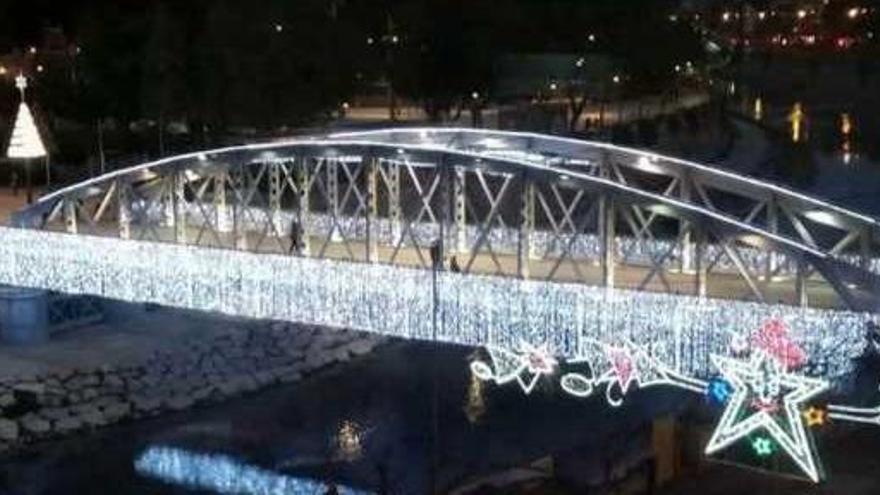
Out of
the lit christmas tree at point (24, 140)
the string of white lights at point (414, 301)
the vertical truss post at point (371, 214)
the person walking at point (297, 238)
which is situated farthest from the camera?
the lit christmas tree at point (24, 140)

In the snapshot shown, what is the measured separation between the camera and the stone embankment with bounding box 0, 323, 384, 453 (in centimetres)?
3625

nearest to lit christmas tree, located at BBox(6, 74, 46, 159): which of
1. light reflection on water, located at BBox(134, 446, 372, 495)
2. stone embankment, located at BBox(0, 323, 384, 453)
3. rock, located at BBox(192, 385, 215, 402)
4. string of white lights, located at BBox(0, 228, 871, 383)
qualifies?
stone embankment, located at BBox(0, 323, 384, 453)

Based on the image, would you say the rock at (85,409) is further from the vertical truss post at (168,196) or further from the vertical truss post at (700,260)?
the vertical truss post at (700,260)

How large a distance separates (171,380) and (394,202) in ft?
27.1

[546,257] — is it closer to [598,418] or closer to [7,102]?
[598,418]

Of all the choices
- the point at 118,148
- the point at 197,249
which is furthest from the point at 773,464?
the point at 118,148

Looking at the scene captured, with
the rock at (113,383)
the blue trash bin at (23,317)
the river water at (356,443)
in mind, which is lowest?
the river water at (356,443)

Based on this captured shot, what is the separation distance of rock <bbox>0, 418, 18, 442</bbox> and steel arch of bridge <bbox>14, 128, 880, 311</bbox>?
16.3 feet

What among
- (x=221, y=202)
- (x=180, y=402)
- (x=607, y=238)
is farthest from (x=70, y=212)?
(x=607, y=238)

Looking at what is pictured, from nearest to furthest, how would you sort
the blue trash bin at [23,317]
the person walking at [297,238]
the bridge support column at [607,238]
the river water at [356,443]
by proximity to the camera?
the bridge support column at [607,238]
the river water at [356,443]
the person walking at [297,238]
the blue trash bin at [23,317]

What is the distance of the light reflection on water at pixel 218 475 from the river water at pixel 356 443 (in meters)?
0.04

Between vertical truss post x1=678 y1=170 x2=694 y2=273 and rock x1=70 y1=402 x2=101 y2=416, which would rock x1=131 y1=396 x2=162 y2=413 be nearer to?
rock x1=70 y1=402 x2=101 y2=416

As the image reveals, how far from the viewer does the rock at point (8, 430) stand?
35156mm

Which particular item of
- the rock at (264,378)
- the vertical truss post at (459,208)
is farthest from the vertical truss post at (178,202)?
the vertical truss post at (459,208)
